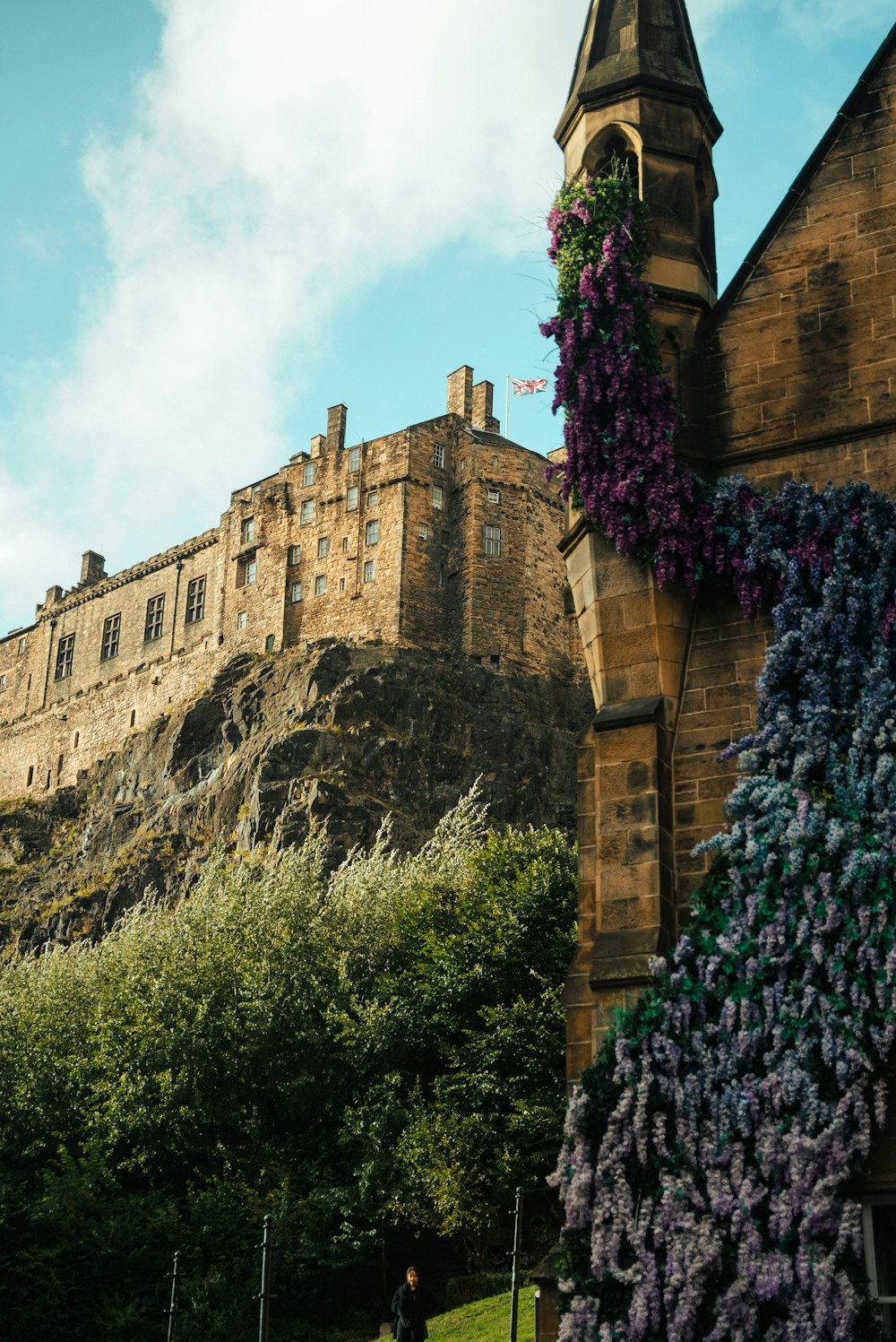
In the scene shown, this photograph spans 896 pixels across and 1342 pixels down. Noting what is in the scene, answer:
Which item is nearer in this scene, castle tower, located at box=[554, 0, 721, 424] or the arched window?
castle tower, located at box=[554, 0, 721, 424]

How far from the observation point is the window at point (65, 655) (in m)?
79.2

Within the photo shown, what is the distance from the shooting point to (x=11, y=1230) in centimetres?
2302

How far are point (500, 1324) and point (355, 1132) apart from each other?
6343 mm

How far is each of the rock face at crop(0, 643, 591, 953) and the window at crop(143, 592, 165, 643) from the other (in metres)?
9.94

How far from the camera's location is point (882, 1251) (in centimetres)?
928

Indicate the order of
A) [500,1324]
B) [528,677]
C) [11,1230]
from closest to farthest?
[500,1324]
[11,1230]
[528,677]

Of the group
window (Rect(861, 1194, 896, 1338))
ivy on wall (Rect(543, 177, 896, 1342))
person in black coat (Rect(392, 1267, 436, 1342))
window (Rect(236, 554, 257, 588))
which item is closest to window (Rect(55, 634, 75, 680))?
window (Rect(236, 554, 257, 588))

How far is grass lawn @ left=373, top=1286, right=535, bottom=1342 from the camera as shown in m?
20.1

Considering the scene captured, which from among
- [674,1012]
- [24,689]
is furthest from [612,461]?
[24,689]

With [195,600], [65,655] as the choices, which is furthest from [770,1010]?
[65,655]

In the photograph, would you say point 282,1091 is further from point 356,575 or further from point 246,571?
point 246,571

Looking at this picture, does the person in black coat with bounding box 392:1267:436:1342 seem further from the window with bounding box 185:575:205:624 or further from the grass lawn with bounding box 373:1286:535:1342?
the window with bounding box 185:575:205:624

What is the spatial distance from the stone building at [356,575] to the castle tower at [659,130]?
4950cm

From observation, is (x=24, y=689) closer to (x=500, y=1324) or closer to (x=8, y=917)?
(x=8, y=917)
